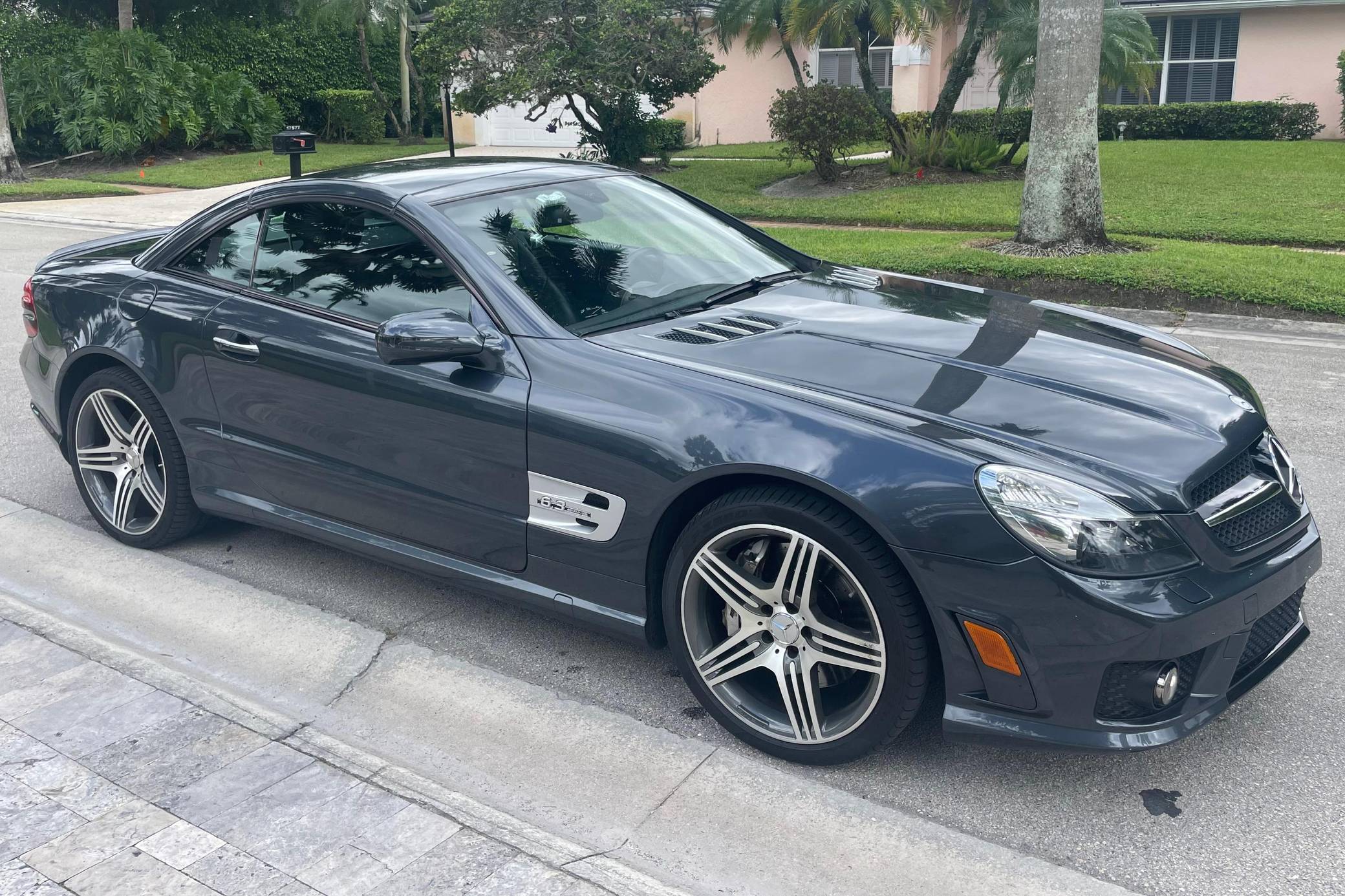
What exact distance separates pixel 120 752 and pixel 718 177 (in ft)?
56.9

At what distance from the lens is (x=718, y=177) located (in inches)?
778

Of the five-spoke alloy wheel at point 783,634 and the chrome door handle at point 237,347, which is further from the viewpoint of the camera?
the chrome door handle at point 237,347

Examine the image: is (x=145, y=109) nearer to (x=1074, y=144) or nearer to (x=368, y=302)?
(x=1074, y=144)

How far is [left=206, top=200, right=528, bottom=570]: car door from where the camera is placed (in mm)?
3703

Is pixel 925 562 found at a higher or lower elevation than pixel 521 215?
lower

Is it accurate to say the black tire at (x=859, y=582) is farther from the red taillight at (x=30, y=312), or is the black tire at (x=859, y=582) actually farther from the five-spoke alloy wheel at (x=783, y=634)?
the red taillight at (x=30, y=312)

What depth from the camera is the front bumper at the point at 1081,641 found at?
2814 mm

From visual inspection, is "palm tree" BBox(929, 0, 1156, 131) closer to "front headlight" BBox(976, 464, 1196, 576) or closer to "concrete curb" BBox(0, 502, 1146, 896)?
"concrete curb" BBox(0, 502, 1146, 896)

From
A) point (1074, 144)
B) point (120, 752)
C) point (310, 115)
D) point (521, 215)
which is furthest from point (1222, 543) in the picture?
point (310, 115)

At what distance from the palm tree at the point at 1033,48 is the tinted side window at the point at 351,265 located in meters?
14.0

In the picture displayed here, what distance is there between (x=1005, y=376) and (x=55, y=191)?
2202cm

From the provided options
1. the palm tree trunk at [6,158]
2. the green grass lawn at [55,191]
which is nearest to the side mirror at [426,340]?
the green grass lawn at [55,191]

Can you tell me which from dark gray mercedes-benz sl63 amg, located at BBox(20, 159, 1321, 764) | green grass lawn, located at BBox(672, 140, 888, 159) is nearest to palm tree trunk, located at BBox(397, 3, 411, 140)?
green grass lawn, located at BBox(672, 140, 888, 159)

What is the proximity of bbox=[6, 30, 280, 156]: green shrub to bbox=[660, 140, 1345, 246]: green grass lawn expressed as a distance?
12.7m
